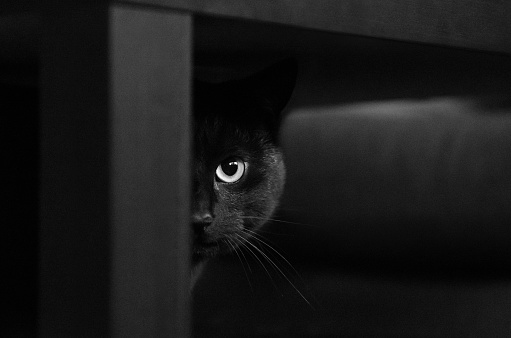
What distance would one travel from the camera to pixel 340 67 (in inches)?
38.8

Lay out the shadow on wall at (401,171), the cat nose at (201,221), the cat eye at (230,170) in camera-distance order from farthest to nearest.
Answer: the shadow on wall at (401,171)
the cat eye at (230,170)
the cat nose at (201,221)

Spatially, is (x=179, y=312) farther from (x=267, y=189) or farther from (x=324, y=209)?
(x=324, y=209)

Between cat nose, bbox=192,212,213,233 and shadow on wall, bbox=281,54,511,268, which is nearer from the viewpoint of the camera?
cat nose, bbox=192,212,213,233

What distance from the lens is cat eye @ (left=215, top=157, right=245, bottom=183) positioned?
3.67ft

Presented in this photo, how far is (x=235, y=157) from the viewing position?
1.14 meters

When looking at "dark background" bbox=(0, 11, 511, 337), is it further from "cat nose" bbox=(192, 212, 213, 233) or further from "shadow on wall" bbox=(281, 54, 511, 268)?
"cat nose" bbox=(192, 212, 213, 233)

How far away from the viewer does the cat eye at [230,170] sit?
Result: 3.67 ft

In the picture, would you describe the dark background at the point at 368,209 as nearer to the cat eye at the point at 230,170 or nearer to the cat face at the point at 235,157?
the cat face at the point at 235,157

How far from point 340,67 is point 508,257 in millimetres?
570

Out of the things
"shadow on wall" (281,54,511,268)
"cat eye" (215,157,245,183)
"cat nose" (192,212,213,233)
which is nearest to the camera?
"cat nose" (192,212,213,233)

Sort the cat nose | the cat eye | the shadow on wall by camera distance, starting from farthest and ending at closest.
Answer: the shadow on wall
the cat eye
the cat nose

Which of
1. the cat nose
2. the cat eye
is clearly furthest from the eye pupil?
the cat nose

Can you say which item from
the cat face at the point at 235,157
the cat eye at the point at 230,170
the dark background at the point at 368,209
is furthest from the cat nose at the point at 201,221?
the dark background at the point at 368,209

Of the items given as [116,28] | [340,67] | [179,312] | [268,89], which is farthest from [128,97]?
[268,89]
